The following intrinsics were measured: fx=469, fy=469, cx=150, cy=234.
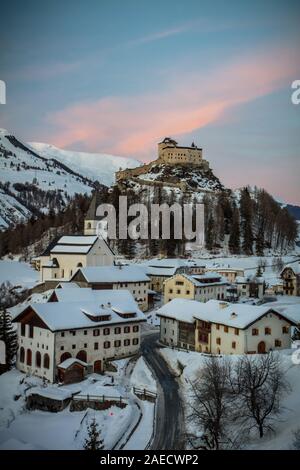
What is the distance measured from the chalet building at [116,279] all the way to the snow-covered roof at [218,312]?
14734 millimetres

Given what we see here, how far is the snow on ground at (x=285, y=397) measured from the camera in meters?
27.4

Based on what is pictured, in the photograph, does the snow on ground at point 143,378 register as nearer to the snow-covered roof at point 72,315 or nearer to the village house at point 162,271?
the snow-covered roof at point 72,315

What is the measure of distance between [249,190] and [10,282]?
82385mm

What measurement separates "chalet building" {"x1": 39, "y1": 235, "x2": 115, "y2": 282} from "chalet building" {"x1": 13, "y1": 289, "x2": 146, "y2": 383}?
27.8 meters

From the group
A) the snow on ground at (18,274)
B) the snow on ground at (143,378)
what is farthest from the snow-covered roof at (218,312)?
the snow on ground at (18,274)

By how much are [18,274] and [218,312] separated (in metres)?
Result: 52.4

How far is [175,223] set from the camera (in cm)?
11025

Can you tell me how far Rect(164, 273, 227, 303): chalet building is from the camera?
212 ft

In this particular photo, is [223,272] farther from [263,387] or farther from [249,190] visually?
[249,190]

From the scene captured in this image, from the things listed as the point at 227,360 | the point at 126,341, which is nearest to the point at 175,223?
the point at 126,341

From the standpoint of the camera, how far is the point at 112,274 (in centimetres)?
6638

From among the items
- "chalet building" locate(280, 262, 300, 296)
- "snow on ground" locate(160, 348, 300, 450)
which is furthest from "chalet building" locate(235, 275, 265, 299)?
"snow on ground" locate(160, 348, 300, 450)

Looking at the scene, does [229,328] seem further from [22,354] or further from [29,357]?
[22,354]
